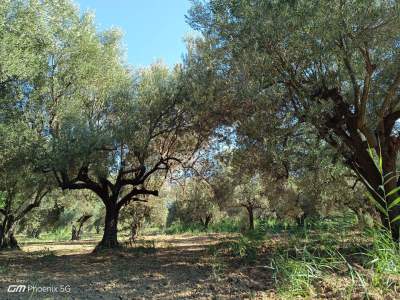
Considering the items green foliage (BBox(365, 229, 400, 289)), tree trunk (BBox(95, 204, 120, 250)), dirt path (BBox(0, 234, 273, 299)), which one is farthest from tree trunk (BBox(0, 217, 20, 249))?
green foliage (BBox(365, 229, 400, 289))

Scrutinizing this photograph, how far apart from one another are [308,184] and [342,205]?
6451mm

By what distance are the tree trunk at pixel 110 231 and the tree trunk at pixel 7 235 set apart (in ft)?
34.2

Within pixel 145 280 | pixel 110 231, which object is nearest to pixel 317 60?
pixel 145 280

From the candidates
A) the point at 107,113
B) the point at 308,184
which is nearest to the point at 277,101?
the point at 308,184

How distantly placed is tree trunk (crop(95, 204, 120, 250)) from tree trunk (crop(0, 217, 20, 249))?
1044cm

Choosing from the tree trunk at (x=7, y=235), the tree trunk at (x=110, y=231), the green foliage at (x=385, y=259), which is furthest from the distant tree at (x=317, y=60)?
the tree trunk at (x=7, y=235)

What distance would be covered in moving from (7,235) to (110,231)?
1111 centimetres

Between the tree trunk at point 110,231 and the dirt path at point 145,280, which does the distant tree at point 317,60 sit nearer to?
the dirt path at point 145,280

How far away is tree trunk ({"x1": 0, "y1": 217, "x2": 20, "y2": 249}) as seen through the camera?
24.2 meters

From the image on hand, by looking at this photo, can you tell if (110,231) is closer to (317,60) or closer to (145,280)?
(145,280)

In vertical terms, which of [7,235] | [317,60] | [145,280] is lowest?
[145,280]

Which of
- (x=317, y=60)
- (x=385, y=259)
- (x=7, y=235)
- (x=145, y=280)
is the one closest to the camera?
(x=385, y=259)

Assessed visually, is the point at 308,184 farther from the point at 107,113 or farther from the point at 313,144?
the point at 107,113

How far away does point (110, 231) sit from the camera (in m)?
17.1
